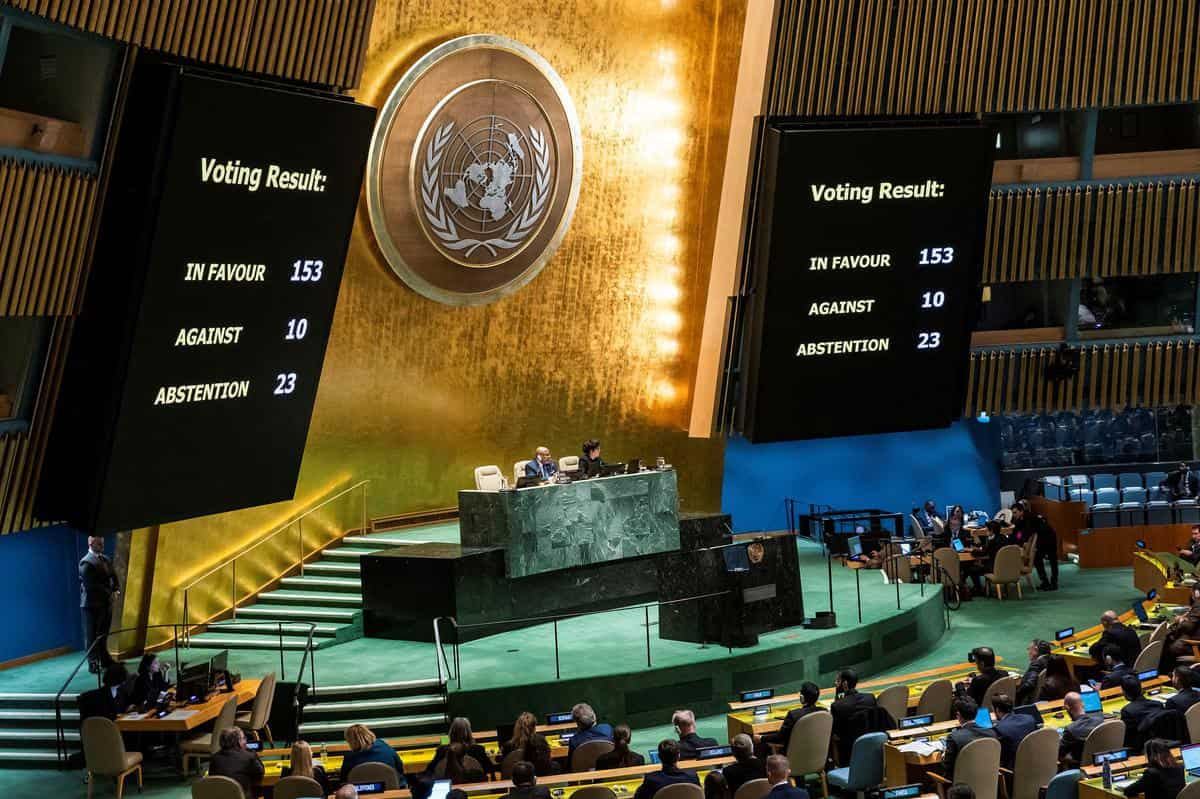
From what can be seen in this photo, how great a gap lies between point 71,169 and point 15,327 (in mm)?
1580

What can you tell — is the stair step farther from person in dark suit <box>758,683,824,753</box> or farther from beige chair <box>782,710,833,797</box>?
beige chair <box>782,710,833,797</box>

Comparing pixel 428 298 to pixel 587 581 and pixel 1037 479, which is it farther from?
pixel 1037 479

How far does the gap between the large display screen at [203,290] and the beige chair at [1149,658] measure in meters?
8.36

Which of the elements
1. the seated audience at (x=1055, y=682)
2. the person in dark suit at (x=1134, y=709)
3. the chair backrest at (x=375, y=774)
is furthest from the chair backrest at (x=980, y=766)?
the chair backrest at (x=375, y=774)

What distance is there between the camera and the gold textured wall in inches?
771

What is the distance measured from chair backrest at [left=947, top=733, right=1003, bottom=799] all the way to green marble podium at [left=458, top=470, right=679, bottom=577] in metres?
7.65

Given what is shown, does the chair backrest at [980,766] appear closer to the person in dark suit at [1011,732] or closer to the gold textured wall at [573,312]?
the person in dark suit at [1011,732]

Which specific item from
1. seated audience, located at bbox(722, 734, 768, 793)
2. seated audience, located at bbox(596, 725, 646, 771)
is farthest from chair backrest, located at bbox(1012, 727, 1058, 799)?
seated audience, located at bbox(596, 725, 646, 771)

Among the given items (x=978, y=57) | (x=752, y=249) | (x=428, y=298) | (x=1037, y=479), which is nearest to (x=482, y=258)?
(x=428, y=298)

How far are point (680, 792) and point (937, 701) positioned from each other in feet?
13.7

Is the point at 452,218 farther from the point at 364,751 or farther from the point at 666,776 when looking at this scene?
the point at 666,776

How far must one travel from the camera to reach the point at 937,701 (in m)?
13.3

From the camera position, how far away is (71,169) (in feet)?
40.7

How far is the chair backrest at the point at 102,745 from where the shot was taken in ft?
43.3
